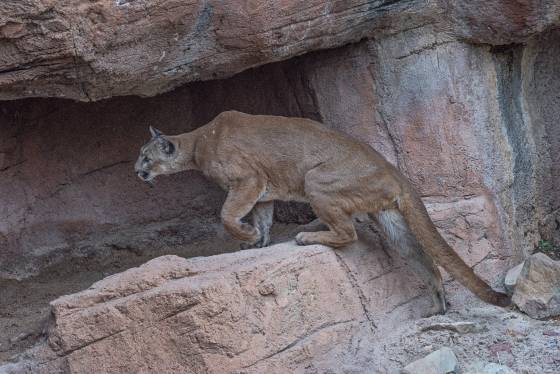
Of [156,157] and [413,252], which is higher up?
[156,157]

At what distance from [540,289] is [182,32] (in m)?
3.42

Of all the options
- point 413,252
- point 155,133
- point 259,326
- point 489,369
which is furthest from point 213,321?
point 155,133

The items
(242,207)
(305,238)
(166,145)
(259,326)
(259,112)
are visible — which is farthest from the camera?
(259,112)

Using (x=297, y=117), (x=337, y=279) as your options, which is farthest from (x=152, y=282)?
(x=297, y=117)

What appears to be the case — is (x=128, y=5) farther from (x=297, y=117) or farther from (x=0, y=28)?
(x=297, y=117)

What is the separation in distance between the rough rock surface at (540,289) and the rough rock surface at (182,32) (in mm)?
1944

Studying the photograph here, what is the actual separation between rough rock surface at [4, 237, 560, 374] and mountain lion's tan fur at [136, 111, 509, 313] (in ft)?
1.22

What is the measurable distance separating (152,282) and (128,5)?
201 cm

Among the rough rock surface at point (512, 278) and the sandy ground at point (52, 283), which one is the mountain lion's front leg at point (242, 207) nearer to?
the sandy ground at point (52, 283)

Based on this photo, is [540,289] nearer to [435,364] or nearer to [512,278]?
[512,278]

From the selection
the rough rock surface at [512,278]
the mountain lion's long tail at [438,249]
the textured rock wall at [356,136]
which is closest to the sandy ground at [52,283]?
the textured rock wall at [356,136]

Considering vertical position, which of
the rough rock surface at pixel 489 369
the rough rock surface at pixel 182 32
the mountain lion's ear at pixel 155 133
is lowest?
the rough rock surface at pixel 489 369

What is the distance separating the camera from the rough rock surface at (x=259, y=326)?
6.88m

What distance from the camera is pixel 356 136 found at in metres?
8.91
